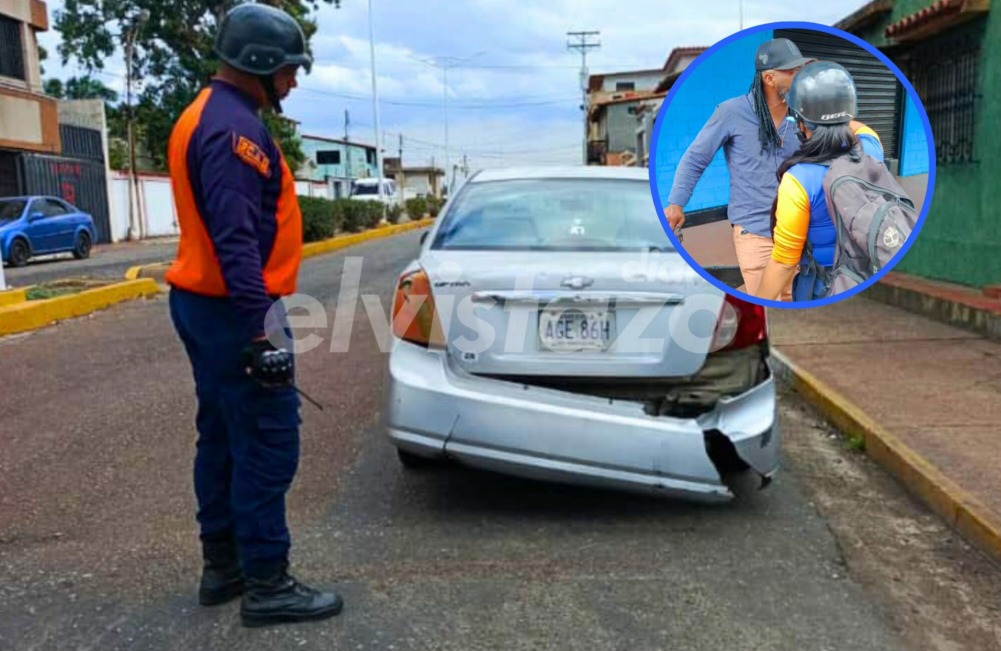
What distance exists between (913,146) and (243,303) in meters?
1.99

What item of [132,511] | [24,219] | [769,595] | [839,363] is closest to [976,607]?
[769,595]

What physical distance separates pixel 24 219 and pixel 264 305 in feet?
62.0

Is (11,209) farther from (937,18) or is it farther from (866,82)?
(866,82)

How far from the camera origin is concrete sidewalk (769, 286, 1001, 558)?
4535 mm

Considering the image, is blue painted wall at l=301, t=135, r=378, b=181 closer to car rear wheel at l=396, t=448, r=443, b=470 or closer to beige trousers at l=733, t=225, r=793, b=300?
car rear wheel at l=396, t=448, r=443, b=470

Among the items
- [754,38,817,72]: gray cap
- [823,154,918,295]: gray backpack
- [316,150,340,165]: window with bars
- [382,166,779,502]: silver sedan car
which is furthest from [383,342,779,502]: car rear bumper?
[316,150,340,165]: window with bars

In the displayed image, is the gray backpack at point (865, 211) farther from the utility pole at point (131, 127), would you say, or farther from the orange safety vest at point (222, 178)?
the utility pole at point (131, 127)

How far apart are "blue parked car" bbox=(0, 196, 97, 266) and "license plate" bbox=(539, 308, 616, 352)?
17135 mm

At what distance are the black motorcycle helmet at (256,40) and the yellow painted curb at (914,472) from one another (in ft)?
10.3

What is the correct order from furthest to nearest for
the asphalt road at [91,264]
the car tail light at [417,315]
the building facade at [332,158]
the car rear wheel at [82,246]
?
the building facade at [332,158], the car rear wheel at [82,246], the asphalt road at [91,264], the car tail light at [417,315]

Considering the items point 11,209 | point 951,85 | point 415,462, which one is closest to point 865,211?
point 415,462

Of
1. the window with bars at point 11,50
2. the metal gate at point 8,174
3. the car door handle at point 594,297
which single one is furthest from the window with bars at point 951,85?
the window with bars at point 11,50

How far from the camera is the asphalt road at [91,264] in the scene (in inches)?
672

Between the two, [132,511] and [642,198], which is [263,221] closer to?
[132,511]
